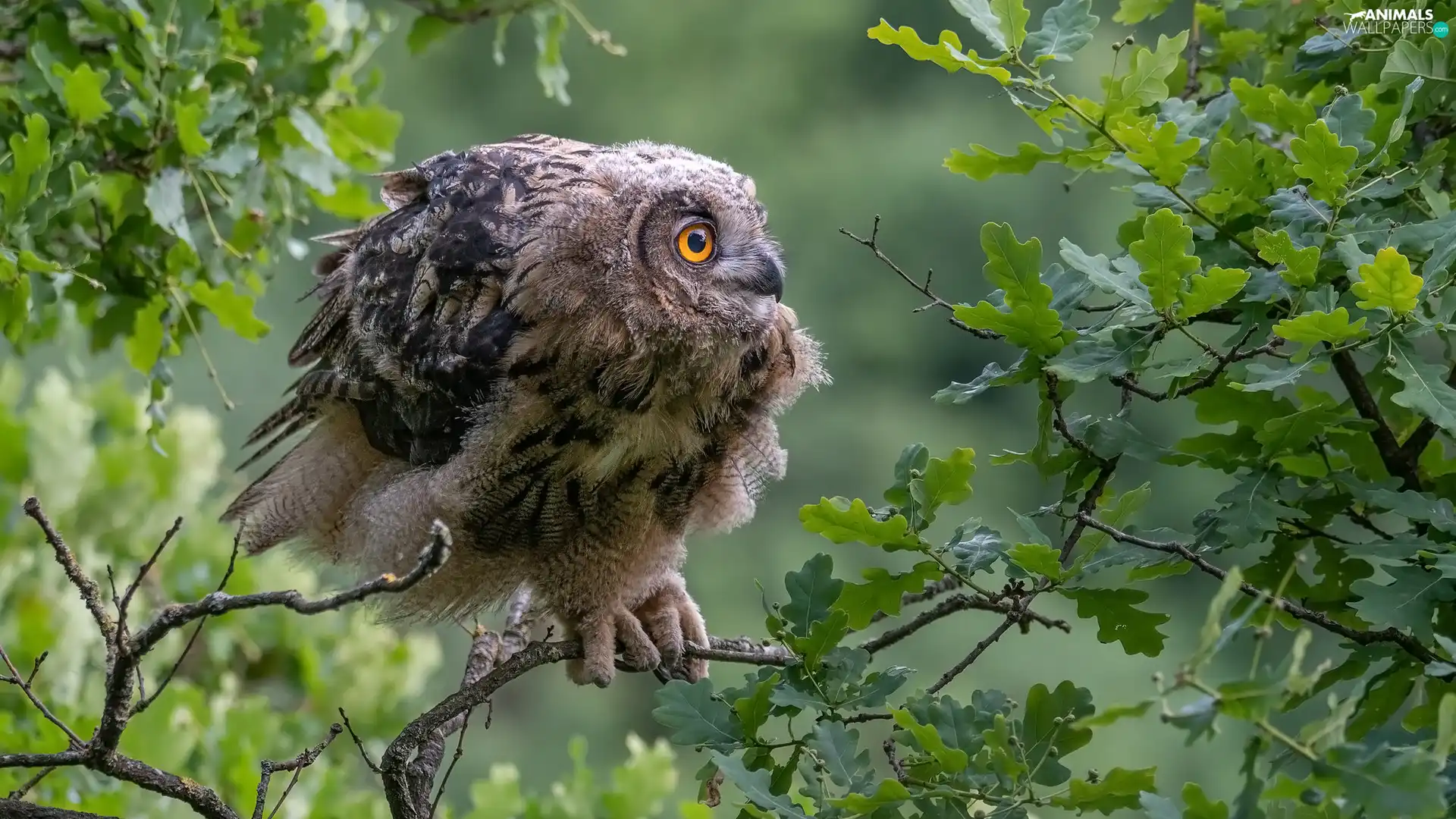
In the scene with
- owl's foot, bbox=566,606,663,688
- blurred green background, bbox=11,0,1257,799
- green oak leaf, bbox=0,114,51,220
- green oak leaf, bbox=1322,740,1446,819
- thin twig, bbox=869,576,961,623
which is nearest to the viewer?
green oak leaf, bbox=1322,740,1446,819

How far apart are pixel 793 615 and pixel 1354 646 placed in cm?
63

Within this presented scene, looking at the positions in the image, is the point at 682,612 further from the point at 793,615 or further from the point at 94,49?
the point at 94,49

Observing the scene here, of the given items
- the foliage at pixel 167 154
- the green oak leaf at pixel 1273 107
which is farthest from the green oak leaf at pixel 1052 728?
the foliage at pixel 167 154

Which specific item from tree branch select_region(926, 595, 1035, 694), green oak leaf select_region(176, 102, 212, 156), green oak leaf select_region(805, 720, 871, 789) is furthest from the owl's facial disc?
green oak leaf select_region(805, 720, 871, 789)

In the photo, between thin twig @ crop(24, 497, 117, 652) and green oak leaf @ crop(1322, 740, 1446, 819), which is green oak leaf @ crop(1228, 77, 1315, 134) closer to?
green oak leaf @ crop(1322, 740, 1446, 819)

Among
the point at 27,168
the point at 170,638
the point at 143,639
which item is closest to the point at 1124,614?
the point at 143,639

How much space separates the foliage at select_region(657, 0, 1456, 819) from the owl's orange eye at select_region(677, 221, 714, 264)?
729 mm

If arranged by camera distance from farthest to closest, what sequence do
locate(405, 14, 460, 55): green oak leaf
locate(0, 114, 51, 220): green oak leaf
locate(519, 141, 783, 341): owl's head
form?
1. locate(405, 14, 460, 55): green oak leaf
2. locate(519, 141, 783, 341): owl's head
3. locate(0, 114, 51, 220): green oak leaf

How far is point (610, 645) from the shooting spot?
8.48 ft

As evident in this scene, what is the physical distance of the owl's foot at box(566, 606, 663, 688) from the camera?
2.55m

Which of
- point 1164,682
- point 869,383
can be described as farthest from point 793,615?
point 869,383

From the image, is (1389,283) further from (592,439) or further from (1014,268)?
(592,439)

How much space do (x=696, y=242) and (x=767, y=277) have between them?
0.14m

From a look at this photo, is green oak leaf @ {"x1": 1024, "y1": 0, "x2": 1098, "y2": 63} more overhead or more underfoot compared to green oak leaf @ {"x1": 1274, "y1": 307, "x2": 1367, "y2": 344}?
more overhead
